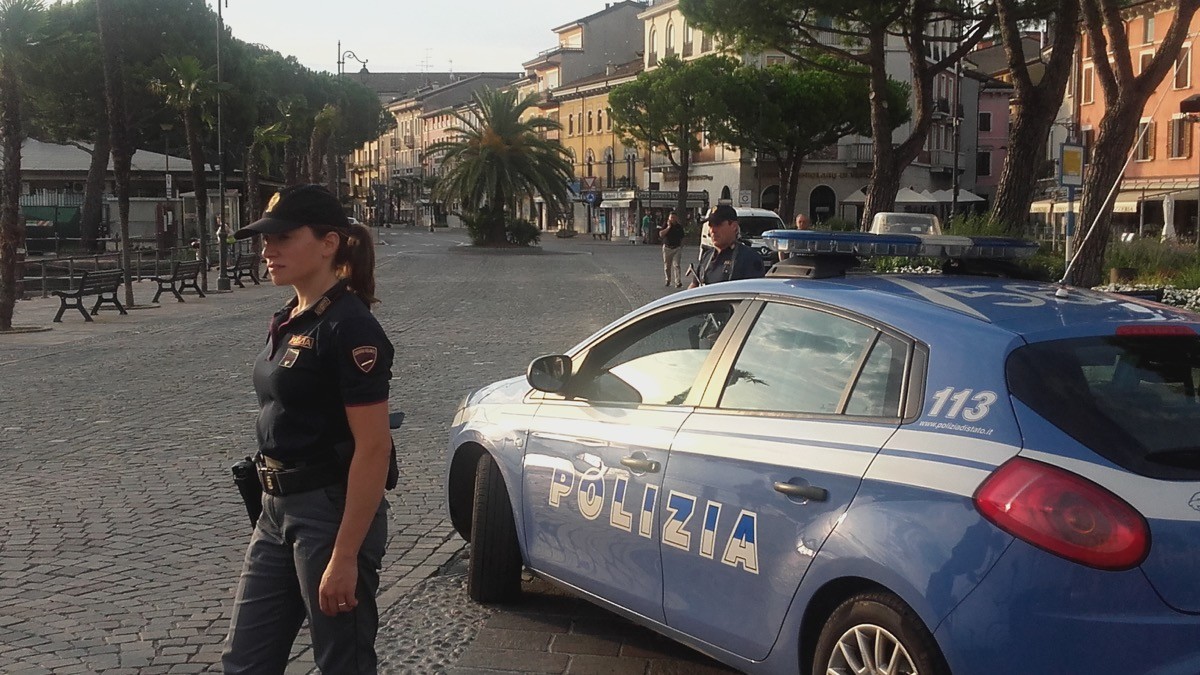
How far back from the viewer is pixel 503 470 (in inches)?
226

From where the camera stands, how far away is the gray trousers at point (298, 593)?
142 inches

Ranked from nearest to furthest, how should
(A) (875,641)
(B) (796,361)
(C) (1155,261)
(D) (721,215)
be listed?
(A) (875,641)
(B) (796,361)
(D) (721,215)
(C) (1155,261)

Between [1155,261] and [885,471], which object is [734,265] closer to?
[885,471]

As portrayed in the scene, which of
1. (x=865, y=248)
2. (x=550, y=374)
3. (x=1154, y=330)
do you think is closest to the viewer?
(x=1154, y=330)

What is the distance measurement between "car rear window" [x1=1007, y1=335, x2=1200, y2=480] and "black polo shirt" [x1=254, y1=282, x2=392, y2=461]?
5.50 feet

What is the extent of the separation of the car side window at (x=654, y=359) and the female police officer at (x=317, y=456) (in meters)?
1.52

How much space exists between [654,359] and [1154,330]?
1.97 metres

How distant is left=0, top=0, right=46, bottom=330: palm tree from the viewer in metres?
22.4

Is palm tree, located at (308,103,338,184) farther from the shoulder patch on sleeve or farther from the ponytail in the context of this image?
the shoulder patch on sleeve

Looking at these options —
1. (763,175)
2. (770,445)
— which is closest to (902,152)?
(770,445)

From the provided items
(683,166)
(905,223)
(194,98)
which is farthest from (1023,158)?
(683,166)

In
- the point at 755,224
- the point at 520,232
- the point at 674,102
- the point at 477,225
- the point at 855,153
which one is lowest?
the point at 520,232

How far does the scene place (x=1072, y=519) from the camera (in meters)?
3.38

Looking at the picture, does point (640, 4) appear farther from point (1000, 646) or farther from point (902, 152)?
point (1000, 646)
